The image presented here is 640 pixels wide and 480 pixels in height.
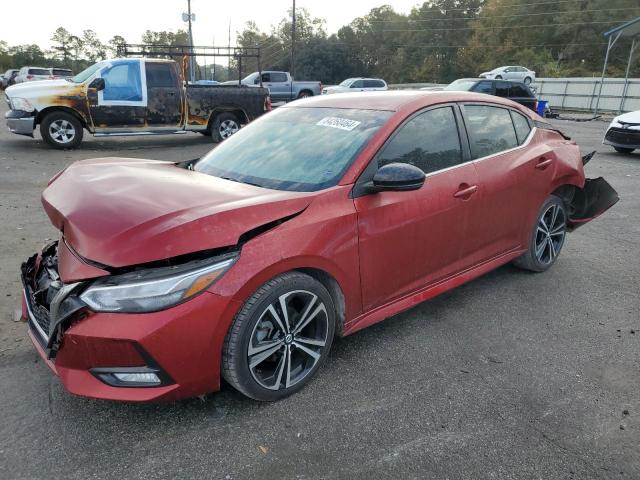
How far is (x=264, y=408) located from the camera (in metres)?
2.65

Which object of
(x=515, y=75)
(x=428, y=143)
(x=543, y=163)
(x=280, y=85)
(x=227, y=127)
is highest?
(x=515, y=75)

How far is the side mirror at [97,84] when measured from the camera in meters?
10.7

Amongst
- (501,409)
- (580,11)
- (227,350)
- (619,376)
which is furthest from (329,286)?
(580,11)

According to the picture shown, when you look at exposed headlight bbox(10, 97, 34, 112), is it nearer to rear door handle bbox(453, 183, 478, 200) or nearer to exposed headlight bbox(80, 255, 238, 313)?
exposed headlight bbox(80, 255, 238, 313)

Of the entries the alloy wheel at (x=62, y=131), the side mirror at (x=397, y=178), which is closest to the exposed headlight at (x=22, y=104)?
the alloy wheel at (x=62, y=131)

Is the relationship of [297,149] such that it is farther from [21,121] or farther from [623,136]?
[623,136]

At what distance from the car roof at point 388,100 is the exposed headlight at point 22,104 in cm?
868

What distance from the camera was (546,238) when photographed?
4.53 meters

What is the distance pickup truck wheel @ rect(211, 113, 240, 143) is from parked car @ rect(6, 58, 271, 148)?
1.22ft

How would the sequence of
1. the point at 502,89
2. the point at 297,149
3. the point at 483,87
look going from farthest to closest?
1. the point at 502,89
2. the point at 483,87
3. the point at 297,149

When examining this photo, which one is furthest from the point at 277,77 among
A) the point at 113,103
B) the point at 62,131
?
the point at 62,131

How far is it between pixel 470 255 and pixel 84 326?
8.73ft

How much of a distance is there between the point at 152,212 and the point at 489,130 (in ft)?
8.85

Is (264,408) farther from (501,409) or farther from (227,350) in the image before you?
(501,409)
